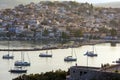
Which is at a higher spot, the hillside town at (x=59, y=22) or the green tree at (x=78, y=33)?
the hillside town at (x=59, y=22)

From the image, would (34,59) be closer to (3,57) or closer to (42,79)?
(3,57)

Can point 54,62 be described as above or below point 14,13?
below

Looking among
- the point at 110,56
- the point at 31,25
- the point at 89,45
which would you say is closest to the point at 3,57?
the point at 110,56

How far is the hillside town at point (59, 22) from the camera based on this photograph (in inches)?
906

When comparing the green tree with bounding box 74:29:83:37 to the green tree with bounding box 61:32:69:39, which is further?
the green tree with bounding box 74:29:83:37

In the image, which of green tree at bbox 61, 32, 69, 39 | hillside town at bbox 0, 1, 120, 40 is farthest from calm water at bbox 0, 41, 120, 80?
hillside town at bbox 0, 1, 120, 40

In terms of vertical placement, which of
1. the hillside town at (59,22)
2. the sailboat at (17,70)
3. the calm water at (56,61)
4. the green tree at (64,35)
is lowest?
the sailboat at (17,70)

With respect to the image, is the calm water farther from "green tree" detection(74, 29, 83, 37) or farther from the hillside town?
the hillside town

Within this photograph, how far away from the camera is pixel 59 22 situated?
1094 inches

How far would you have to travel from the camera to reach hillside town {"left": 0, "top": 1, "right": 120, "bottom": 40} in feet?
75.5

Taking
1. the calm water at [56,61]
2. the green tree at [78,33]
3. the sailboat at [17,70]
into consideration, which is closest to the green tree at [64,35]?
the green tree at [78,33]

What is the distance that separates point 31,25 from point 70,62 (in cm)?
1324

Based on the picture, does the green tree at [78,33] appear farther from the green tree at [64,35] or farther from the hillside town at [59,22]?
the green tree at [64,35]

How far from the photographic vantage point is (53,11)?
101 feet
